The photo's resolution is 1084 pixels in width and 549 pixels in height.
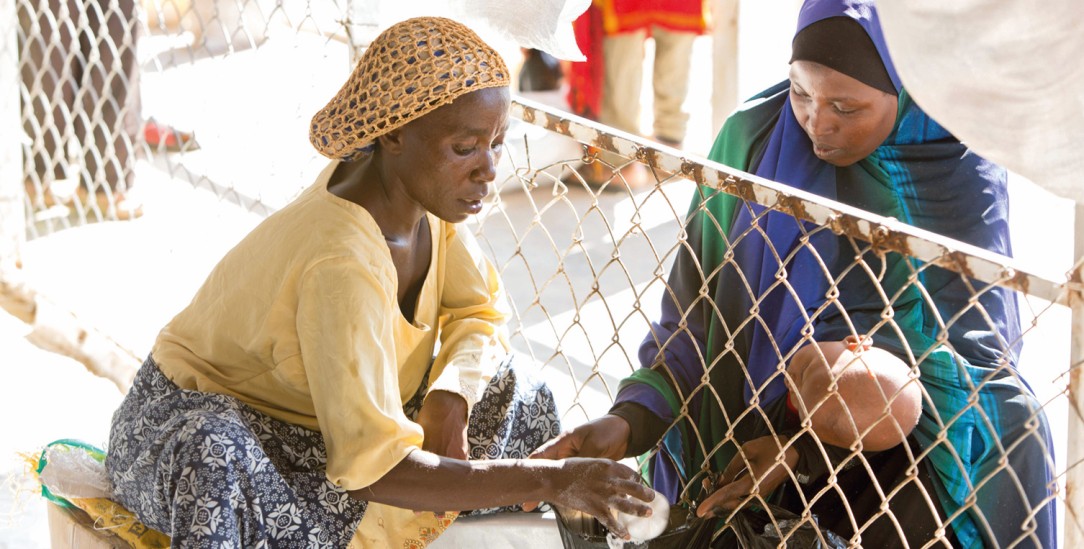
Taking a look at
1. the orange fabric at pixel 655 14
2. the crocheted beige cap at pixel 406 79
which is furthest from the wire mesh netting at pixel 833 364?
the orange fabric at pixel 655 14

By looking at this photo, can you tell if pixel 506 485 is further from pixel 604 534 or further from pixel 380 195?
pixel 380 195

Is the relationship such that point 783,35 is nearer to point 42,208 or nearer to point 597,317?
point 597,317

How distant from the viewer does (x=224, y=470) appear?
6.53 ft

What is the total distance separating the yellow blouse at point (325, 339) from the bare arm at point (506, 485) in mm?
41

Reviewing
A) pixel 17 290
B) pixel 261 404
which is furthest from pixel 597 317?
pixel 261 404

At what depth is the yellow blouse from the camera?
2.00 meters

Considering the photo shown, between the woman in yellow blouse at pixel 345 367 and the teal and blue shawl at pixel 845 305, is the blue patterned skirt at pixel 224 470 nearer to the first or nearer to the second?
the woman in yellow blouse at pixel 345 367

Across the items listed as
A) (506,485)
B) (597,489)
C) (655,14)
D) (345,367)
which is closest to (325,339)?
(345,367)

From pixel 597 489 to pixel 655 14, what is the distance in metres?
5.33

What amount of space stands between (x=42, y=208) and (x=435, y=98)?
12.6 feet

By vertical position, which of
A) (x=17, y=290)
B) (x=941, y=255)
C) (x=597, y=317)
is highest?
(x=941, y=255)

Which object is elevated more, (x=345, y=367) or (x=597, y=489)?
(x=345, y=367)

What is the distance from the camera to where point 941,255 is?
70.4 inches

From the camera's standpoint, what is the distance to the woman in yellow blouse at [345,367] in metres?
2.01
